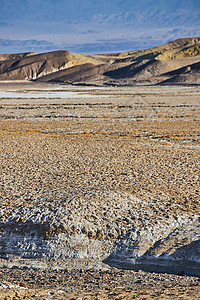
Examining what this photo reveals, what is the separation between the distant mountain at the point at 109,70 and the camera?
135m

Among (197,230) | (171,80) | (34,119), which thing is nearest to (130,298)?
(197,230)

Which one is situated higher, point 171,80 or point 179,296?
→ point 171,80

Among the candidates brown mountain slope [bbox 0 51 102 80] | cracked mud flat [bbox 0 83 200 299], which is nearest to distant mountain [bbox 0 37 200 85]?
brown mountain slope [bbox 0 51 102 80]

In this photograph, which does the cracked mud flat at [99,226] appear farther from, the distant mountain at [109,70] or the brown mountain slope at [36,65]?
Answer: the brown mountain slope at [36,65]

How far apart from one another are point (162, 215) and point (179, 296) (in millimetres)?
4059

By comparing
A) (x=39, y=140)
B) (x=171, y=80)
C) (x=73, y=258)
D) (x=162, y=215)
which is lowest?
(x=73, y=258)

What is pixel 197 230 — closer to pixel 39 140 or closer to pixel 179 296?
pixel 179 296

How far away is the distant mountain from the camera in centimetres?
13475

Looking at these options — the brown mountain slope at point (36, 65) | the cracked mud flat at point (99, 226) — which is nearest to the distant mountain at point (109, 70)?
the brown mountain slope at point (36, 65)

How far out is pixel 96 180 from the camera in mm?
13492

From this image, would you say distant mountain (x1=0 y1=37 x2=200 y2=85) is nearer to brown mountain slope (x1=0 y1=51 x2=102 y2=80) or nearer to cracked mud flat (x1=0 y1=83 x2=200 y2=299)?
brown mountain slope (x1=0 y1=51 x2=102 y2=80)

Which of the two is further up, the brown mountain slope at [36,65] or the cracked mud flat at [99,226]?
the brown mountain slope at [36,65]

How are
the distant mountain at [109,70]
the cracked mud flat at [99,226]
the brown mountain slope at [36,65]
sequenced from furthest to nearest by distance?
the brown mountain slope at [36,65] < the distant mountain at [109,70] < the cracked mud flat at [99,226]

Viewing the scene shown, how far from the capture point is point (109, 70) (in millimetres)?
164875
